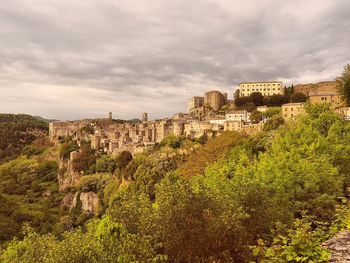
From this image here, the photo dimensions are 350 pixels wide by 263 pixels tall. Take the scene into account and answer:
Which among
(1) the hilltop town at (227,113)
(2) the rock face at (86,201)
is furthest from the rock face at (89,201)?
(1) the hilltop town at (227,113)

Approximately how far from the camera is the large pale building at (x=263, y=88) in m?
92.1

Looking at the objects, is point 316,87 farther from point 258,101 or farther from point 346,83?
point 346,83

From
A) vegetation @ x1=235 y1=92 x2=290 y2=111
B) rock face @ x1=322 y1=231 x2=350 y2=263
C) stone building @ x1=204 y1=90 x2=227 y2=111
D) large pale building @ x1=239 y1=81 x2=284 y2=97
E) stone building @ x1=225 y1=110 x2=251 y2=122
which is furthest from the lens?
stone building @ x1=204 y1=90 x2=227 y2=111

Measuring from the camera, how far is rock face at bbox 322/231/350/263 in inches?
250

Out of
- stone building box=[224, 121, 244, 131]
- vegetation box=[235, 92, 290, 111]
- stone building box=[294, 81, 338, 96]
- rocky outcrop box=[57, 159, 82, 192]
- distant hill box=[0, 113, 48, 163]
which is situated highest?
stone building box=[294, 81, 338, 96]

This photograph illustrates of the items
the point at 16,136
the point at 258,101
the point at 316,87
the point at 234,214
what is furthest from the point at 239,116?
the point at 16,136

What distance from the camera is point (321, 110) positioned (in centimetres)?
2989

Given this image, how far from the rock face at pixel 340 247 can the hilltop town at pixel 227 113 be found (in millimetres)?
46412

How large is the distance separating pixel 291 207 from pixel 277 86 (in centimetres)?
8254

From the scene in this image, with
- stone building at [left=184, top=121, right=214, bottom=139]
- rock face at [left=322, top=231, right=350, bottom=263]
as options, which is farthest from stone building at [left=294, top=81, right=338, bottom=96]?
rock face at [left=322, top=231, right=350, bottom=263]

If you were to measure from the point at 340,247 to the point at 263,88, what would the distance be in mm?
91684

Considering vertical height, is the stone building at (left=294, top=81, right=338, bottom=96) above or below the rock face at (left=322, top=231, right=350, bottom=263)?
above

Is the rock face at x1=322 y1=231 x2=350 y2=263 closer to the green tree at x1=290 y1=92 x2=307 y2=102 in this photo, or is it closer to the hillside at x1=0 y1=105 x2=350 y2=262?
the hillside at x1=0 y1=105 x2=350 y2=262

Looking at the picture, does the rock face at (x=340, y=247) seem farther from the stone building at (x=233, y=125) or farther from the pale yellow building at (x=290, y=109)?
the pale yellow building at (x=290, y=109)
